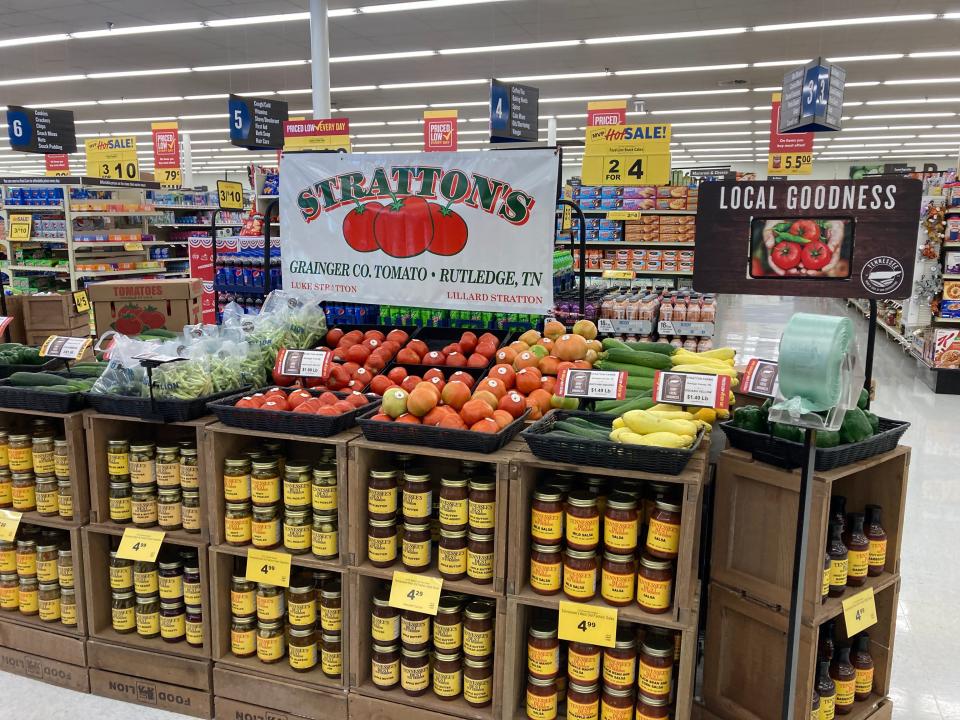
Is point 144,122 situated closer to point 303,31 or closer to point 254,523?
point 303,31

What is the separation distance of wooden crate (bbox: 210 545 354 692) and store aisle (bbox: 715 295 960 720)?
1968 millimetres

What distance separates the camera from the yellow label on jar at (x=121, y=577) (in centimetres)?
279

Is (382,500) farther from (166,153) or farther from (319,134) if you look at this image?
(166,153)

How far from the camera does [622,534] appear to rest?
85.4 inches

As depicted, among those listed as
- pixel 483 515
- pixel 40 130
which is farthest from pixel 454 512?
pixel 40 130

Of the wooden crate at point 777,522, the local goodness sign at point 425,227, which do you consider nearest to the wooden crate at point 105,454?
the local goodness sign at point 425,227

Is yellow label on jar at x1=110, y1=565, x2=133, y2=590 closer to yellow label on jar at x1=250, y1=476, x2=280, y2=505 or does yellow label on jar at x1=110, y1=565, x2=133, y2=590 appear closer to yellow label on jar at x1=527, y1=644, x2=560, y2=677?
yellow label on jar at x1=250, y1=476, x2=280, y2=505

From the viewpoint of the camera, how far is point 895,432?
2.27 meters

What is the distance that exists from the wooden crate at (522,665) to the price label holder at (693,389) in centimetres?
62

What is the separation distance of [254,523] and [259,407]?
1.31ft

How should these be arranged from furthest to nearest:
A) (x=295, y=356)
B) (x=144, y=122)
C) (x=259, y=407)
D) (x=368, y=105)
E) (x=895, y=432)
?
(x=144, y=122)
(x=368, y=105)
(x=295, y=356)
(x=259, y=407)
(x=895, y=432)

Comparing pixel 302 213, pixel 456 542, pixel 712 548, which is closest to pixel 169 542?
pixel 456 542

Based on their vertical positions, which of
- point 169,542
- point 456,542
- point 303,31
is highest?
point 303,31

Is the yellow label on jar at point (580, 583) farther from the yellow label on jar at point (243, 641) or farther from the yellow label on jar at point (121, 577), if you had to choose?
the yellow label on jar at point (121, 577)
